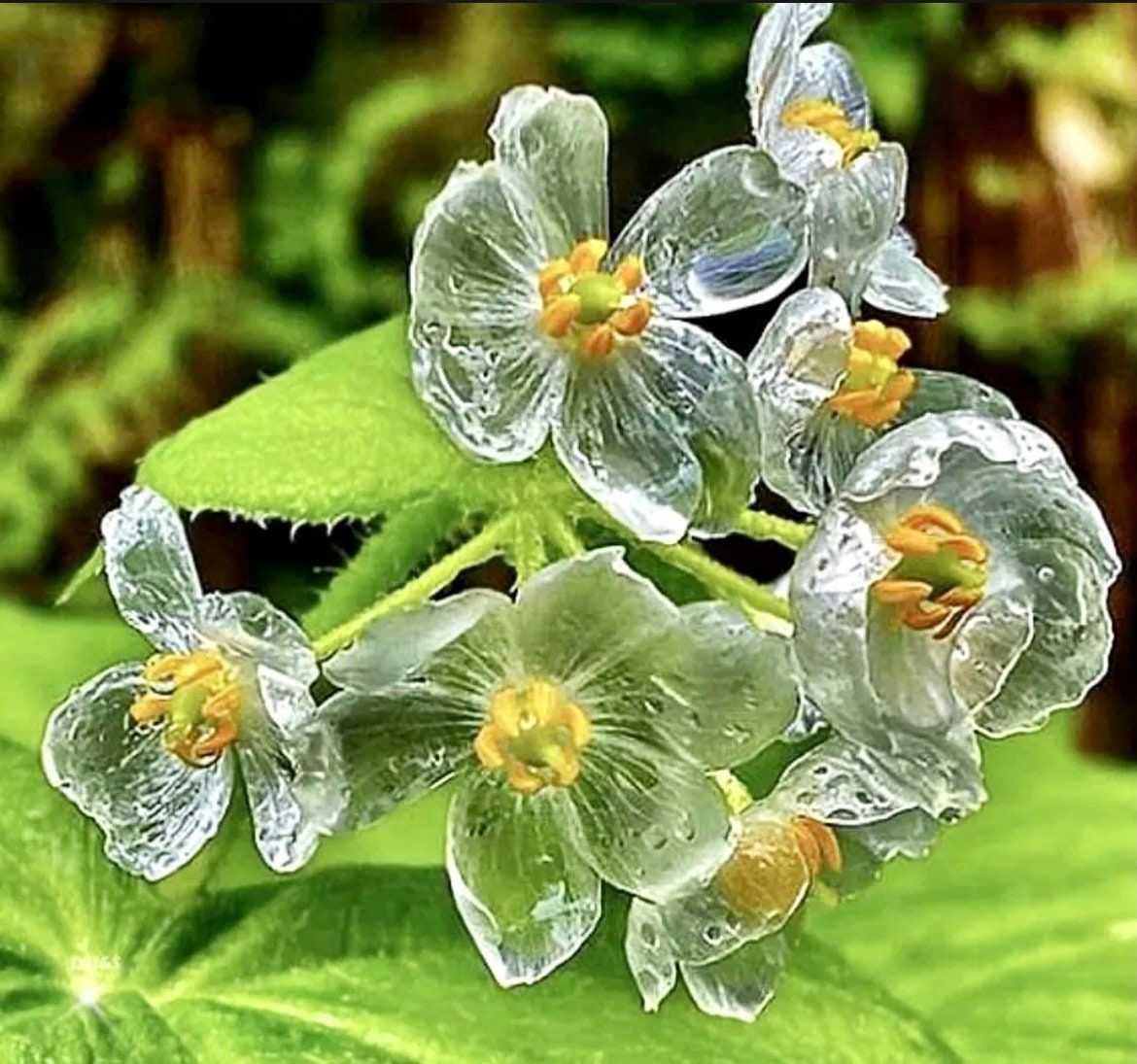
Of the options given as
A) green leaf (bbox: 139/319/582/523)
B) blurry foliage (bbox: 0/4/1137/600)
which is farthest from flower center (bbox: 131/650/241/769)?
blurry foliage (bbox: 0/4/1137/600)

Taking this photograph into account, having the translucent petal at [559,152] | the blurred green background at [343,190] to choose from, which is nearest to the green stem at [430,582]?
the translucent petal at [559,152]

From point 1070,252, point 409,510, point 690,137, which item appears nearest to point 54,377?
point 690,137

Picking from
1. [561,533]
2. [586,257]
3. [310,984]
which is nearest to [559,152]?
[586,257]

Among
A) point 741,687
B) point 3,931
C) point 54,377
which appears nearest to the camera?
point 741,687

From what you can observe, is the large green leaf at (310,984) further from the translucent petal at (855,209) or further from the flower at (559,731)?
the translucent petal at (855,209)

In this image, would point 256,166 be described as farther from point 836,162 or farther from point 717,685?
point 717,685

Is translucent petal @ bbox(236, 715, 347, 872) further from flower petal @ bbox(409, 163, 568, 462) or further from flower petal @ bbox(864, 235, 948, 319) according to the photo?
flower petal @ bbox(864, 235, 948, 319)

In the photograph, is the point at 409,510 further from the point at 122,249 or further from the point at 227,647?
the point at 122,249

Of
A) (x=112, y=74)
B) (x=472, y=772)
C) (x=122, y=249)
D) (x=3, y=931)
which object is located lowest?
(x=122, y=249)
